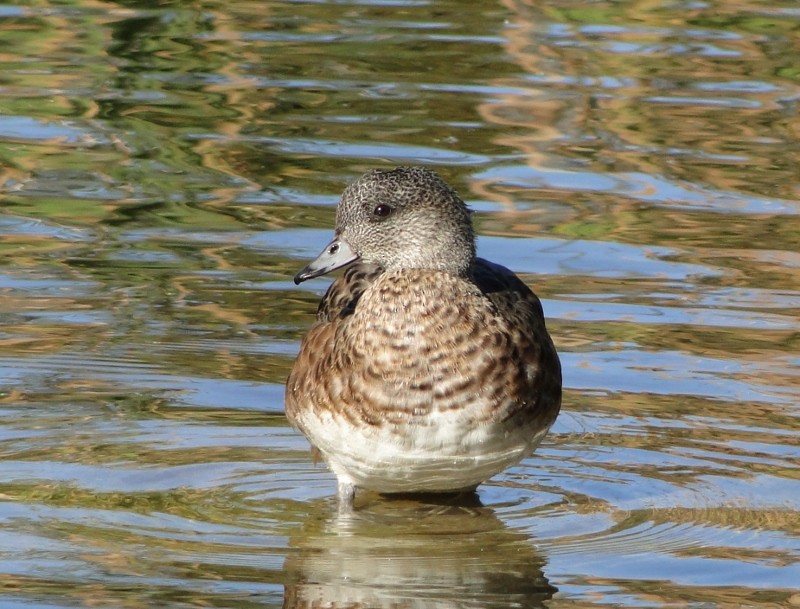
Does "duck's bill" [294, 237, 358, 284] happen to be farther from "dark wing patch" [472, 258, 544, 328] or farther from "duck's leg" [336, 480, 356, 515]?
"duck's leg" [336, 480, 356, 515]

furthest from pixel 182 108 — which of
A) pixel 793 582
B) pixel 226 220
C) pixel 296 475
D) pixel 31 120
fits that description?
pixel 793 582

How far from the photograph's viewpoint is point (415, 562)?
5.20 meters

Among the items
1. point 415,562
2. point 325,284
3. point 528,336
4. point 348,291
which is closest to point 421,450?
point 415,562

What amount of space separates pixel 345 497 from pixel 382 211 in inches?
36.6

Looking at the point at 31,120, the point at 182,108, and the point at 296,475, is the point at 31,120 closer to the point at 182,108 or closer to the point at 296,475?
the point at 182,108

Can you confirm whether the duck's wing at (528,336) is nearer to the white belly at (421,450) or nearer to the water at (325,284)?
the white belly at (421,450)

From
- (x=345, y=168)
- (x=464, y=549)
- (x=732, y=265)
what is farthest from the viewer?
(x=345, y=168)

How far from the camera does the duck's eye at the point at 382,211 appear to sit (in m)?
5.57

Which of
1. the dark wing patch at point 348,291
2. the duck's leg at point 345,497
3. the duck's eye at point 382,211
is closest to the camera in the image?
the duck's eye at point 382,211

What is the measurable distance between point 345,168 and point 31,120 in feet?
6.44

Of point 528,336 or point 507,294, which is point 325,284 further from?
point 528,336

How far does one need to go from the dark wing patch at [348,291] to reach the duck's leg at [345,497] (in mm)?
556

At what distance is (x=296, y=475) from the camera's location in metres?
5.99

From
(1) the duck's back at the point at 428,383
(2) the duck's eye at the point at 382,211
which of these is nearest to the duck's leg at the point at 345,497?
(1) the duck's back at the point at 428,383
